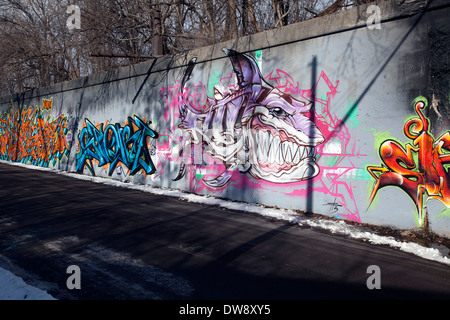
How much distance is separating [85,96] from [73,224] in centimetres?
1007

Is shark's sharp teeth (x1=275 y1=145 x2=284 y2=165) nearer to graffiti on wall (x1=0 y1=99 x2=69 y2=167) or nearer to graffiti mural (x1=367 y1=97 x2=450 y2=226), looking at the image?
graffiti mural (x1=367 y1=97 x2=450 y2=226)

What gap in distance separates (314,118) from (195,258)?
4.18 metres

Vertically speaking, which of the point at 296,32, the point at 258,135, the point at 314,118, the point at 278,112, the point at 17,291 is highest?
the point at 296,32

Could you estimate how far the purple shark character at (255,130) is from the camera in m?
7.68

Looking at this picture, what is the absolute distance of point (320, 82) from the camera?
24.1 feet

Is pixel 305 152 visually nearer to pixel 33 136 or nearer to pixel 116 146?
pixel 116 146

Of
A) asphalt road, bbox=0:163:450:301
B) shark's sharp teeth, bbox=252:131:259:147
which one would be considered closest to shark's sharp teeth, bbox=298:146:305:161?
shark's sharp teeth, bbox=252:131:259:147

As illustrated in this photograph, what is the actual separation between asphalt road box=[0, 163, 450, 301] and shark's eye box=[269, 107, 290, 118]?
2373 millimetres

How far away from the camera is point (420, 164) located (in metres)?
5.96

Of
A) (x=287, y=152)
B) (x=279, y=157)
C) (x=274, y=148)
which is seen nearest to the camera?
(x=287, y=152)

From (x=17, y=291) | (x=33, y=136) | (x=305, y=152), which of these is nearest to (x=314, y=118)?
(x=305, y=152)

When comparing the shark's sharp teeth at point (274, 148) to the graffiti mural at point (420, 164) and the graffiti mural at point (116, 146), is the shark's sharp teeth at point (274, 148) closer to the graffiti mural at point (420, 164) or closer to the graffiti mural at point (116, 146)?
the graffiti mural at point (420, 164)
